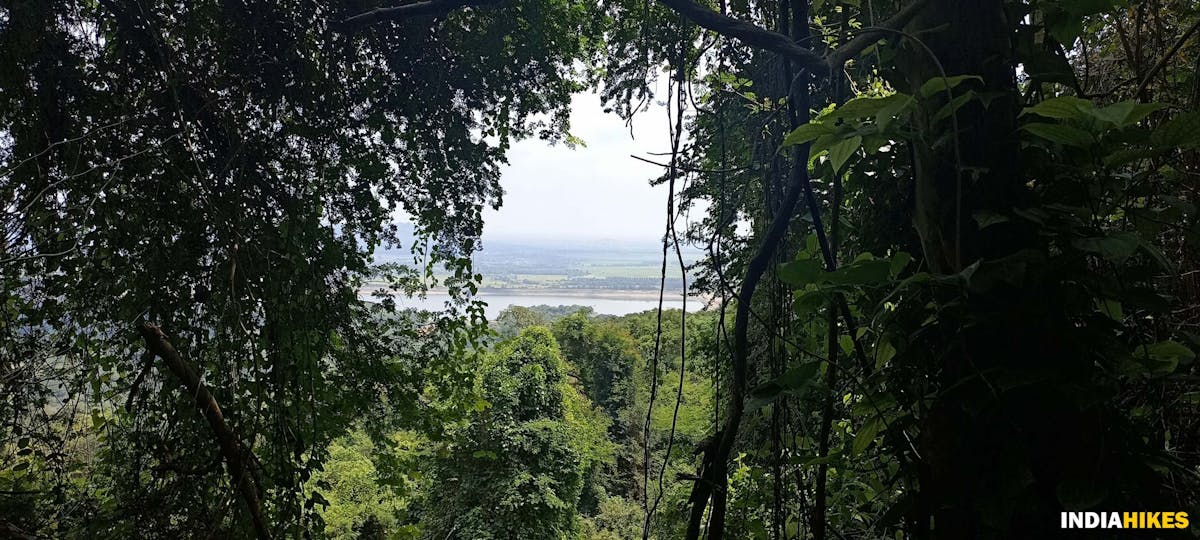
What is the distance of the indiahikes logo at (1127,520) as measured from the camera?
0.55m

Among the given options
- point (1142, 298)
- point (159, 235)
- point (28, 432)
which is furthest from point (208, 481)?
point (1142, 298)

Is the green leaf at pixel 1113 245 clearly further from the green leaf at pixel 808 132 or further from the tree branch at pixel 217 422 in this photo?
the tree branch at pixel 217 422

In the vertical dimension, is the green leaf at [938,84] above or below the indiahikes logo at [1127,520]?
above

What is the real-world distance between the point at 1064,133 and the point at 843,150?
0.22 metres

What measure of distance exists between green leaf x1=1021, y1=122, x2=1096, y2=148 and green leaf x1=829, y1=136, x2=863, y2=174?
0.18 metres

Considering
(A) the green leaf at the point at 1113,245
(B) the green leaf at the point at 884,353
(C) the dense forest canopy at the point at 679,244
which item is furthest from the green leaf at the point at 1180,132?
(B) the green leaf at the point at 884,353

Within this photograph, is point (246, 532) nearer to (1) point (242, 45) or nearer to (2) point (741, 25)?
(1) point (242, 45)

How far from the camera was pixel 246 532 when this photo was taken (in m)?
1.49

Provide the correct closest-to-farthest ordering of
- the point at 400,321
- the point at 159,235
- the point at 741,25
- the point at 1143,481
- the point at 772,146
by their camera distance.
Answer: the point at 1143,481 < the point at 741,25 < the point at 772,146 < the point at 159,235 < the point at 400,321

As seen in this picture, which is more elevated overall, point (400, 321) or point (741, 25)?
point (741, 25)

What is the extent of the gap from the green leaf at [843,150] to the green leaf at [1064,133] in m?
0.18

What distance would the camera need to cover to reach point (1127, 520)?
56 centimetres

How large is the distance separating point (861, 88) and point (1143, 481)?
1.03m

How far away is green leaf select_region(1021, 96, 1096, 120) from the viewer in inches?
22.4
